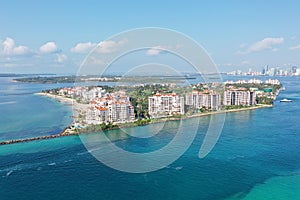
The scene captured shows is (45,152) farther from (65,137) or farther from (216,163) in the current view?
(216,163)

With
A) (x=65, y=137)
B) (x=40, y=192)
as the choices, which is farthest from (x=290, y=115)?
(x=40, y=192)

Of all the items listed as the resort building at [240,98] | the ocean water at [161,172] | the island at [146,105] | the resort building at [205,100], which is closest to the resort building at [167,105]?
the island at [146,105]

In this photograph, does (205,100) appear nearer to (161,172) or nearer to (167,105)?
(167,105)

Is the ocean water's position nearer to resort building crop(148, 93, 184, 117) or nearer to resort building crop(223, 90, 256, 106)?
resort building crop(148, 93, 184, 117)

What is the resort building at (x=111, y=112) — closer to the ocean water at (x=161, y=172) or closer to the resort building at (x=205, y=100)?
the ocean water at (x=161, y=172)

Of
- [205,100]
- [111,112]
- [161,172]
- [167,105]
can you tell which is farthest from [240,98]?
[161,172]

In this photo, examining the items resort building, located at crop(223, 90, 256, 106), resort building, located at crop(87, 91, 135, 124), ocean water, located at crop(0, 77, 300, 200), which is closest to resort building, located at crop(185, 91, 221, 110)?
resort building, located at crop(223, 90, 256, 106)

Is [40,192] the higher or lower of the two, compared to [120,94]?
lower
